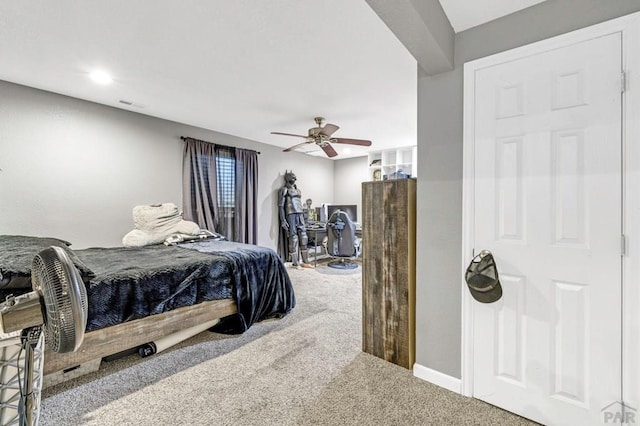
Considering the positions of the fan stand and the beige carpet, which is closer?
the fan stand

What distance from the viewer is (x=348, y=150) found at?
19.4 feet

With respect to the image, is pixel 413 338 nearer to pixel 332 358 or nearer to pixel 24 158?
pixel 332 358

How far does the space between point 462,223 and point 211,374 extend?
2017mm

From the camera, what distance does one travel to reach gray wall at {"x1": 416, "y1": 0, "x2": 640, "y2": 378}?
5.64 feet

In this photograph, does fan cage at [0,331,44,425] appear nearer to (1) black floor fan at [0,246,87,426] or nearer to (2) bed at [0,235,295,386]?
(1) black floor fan at [0,246,87,426]

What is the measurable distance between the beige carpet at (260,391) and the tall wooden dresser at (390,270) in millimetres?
166

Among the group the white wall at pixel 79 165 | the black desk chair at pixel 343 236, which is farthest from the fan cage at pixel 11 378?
the black desk chair at pixel 343 236

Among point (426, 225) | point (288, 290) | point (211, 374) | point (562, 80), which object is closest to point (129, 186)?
point (288, 290)

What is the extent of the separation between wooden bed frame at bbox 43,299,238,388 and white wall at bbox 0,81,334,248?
1987mm

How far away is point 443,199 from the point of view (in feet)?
6.03

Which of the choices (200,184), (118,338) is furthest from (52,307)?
(200,184)

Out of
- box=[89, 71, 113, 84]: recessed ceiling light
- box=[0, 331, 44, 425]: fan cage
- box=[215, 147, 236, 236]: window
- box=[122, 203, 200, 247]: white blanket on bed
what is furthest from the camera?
box=[215, 147, 236, 236]: window

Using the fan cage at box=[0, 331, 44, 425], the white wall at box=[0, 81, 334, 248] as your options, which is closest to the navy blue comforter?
the white wall at box=[0, 81, 334, 248]

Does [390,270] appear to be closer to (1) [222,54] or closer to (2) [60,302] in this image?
(2) [60,302]
